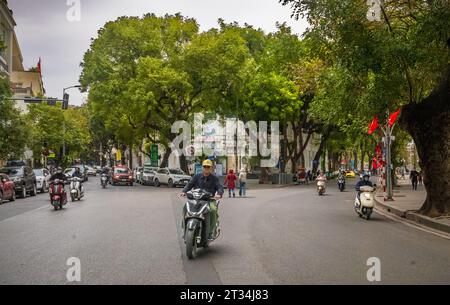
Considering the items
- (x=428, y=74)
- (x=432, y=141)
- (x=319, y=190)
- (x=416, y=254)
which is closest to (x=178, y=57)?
(x=319, y=190)

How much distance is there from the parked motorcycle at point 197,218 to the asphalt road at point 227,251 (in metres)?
0.29

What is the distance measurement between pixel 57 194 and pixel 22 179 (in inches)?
416

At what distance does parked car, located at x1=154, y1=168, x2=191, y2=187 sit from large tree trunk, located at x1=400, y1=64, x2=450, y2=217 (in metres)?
26.7

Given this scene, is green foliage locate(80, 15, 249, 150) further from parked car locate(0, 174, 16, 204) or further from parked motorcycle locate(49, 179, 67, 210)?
parked motorcycle locate(49, 179, 67, 210)

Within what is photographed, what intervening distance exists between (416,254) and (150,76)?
33.0 meters

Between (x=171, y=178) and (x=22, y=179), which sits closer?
(x=22, y=179)

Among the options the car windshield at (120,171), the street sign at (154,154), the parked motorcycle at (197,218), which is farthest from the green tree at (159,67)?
the parked motorcycle at (197,218)

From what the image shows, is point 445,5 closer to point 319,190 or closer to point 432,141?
point 432,141

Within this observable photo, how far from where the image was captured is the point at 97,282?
7.18m

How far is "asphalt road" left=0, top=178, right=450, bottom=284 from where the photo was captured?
300 inches

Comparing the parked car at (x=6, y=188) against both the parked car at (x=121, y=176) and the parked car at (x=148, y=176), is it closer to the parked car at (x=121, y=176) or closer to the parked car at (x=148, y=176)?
the parked car at (x=121, y=176)

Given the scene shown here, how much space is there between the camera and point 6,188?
25.6 m

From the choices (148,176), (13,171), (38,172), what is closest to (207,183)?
(13,171)

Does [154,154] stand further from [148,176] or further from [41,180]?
[41,180]
